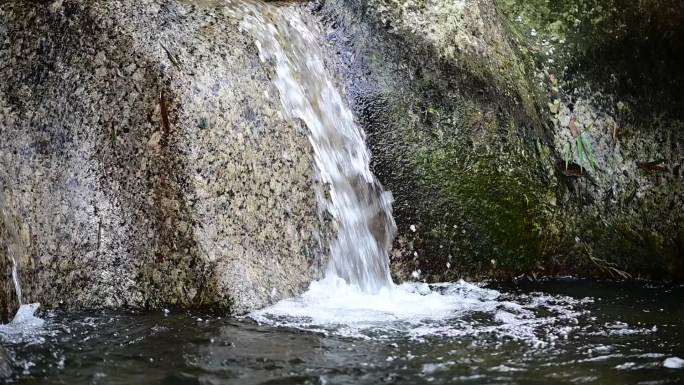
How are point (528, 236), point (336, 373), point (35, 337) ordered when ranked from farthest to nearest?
point (528, 236), point (35, 337), point (336, 373)

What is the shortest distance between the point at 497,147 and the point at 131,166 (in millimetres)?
2722

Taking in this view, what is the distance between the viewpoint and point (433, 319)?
4676mm

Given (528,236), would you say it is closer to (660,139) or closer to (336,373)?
(660,139)

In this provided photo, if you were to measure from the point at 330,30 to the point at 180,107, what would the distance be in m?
1.80

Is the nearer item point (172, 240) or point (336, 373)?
point (336, 373)

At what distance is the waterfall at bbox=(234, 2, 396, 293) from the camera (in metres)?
5.49

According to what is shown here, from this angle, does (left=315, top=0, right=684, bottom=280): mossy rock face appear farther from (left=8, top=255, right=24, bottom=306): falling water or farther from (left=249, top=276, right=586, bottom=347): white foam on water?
(left=8, top=255, right=24, bottom=306): falling water

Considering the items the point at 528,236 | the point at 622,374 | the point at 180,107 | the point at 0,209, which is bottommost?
the point at 622,374

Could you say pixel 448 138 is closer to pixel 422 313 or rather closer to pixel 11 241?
→ pixel 422 313

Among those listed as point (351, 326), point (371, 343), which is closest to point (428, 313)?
point (351, 326)

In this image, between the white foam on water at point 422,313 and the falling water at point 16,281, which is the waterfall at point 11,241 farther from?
the white foam on water at point 422,313

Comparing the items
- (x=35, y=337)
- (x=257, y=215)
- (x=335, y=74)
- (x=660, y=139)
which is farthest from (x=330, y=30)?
(x=35, y=337)

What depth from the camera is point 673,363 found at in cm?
393

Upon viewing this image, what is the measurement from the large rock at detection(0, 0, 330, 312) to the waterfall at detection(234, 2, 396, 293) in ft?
1.42
